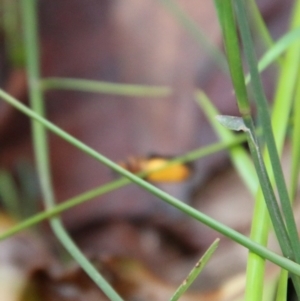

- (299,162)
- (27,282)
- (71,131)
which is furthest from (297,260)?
(71,131)

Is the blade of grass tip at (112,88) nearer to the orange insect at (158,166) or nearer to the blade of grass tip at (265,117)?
the orange insect at (158,166)

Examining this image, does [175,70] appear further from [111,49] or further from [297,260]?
[297,260]

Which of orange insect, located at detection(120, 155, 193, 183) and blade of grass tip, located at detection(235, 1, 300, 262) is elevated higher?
orange insect, located at detection(120, 155, 193, 183)

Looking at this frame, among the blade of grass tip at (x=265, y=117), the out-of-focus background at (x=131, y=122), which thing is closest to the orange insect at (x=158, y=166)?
the out-of-focus background at (x=131, y=122)

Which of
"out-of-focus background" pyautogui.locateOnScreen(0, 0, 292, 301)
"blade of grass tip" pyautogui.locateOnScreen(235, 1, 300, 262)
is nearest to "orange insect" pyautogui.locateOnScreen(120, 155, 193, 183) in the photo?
"out-of-focus background" pyautogui.locateOnScreen(0, 0, 292, 301)

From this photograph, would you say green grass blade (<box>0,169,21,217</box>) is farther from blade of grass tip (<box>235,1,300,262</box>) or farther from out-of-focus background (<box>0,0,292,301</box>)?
blade of grass tip (<box>235,1,300,262</box>)

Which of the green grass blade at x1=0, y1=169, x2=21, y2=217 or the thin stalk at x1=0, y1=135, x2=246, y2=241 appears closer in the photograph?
the thin stalk at x1=0, y1=135, x2=246, y2=241

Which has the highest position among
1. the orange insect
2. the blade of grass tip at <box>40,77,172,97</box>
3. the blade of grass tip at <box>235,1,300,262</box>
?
the blade of grass tip at <box>40,77,172,97</box>
